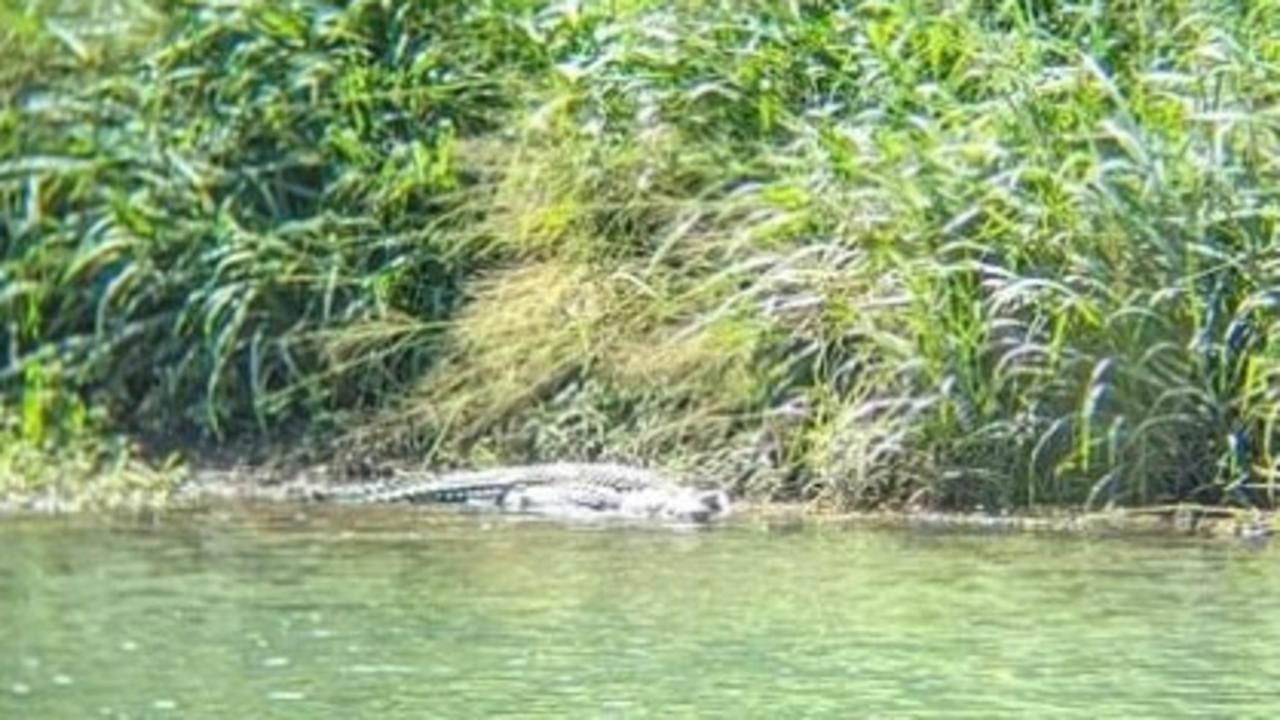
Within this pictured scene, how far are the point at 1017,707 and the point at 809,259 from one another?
3887 millimetres

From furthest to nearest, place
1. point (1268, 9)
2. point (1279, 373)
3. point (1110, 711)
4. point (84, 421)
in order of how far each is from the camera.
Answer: point (84, 421) → point (1268, 9) → point (1279, 373) → point (1110, 711)

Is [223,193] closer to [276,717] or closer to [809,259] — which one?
[809,259]

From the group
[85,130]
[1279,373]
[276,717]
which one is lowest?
[276,717]

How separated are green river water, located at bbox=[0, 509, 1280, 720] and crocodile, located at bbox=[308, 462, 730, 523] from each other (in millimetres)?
252

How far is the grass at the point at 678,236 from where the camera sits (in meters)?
10.9

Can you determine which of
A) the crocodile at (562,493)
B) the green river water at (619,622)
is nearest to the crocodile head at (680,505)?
the crocodile at (562,493)

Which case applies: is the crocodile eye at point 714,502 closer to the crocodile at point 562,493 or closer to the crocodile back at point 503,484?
the crocodile at point 562,493

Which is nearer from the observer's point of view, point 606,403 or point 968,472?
point 968,472

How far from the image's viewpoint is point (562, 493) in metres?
11.6

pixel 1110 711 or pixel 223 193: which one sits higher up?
pixel 223 193

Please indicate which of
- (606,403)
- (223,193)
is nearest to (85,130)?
(223,193)

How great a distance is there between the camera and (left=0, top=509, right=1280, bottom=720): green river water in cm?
798

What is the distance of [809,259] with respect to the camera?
11.5m

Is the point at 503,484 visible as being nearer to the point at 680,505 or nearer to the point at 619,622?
the point at 680,505
